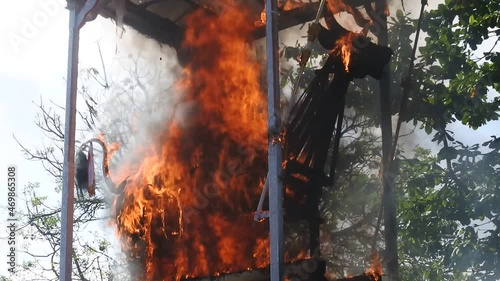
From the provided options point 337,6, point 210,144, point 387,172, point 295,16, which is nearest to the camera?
point 337,6

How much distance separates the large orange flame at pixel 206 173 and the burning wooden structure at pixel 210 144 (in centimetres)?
2

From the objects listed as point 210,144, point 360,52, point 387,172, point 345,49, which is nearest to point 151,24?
point 210,144

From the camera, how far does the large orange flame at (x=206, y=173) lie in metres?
9.84

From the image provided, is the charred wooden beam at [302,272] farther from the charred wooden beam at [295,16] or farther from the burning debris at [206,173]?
the charred wooden beam at [295,16]

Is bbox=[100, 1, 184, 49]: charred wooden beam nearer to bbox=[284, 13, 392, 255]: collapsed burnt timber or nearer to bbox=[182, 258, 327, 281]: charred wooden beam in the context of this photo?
bbox=[284, 13, 392, 255]: collapsed burnt timber

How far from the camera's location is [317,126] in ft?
27.3

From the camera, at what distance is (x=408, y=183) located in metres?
12.1

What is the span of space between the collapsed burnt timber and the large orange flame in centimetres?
204

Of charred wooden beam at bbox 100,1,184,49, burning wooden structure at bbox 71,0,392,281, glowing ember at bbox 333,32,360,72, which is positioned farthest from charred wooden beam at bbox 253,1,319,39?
charred wooden beam at bbox 100,1,184,49

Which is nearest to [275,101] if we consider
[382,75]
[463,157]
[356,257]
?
[382,75]

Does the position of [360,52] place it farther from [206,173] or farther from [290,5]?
[206,173]

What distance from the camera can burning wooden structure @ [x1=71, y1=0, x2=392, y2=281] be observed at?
30.8 ft

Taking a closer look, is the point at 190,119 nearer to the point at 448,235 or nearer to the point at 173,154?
the point at 173,154

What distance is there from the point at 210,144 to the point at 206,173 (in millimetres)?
590
